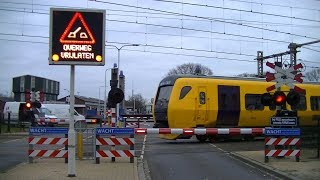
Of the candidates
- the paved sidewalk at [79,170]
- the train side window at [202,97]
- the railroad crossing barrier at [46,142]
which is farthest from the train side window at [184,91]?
the railroad crossing barrier at [46,142]

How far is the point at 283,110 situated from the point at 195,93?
8.39 m

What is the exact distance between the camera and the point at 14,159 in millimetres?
16828

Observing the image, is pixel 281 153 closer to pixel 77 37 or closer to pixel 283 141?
pixel 283 141

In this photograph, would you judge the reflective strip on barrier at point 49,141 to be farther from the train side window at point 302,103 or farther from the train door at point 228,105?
the train side window at point 302,103

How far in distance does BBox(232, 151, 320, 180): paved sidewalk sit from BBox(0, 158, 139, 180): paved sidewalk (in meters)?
3.88

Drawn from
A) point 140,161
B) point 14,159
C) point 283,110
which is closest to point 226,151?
point 283,110

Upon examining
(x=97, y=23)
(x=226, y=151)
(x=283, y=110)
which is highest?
(x=97, y=23)

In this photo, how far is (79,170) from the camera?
43.7 feet

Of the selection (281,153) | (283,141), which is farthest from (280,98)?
(281,153)

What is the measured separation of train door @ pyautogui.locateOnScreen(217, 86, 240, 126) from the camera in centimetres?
2600

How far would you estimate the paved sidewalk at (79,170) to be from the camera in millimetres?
12031

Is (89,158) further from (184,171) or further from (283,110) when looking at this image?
(283,110)

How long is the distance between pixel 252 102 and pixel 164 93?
507cm

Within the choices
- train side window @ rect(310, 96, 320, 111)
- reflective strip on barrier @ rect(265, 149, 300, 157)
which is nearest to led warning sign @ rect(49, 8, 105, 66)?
reflective strip on barrier @ rect(265, 149, 300, 157)
